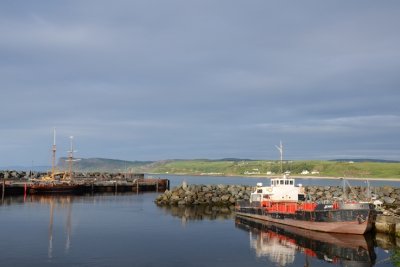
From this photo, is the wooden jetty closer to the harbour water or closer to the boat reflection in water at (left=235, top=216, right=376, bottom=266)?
the harbour water

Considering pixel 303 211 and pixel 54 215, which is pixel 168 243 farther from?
pixel 54 215

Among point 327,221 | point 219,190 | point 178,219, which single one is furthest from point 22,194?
point 327,221

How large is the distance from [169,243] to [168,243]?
94 millimetres

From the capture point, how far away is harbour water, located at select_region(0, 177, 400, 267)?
35062mm

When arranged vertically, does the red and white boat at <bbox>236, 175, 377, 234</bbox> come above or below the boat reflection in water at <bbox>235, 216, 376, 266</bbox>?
above

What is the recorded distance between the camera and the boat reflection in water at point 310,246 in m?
36.3

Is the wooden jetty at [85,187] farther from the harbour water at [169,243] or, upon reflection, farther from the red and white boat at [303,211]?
the red and white boat at [303,211]

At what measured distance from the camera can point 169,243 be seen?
140ft

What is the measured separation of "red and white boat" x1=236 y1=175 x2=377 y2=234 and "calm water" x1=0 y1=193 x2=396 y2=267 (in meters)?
1.29

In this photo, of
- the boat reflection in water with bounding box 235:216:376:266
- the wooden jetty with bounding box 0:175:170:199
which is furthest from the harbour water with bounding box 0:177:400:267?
the wooden jetty with bounding box 0:175:170:199

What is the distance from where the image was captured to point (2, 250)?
122 ft

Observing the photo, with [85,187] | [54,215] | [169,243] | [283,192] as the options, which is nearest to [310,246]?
[169,243]

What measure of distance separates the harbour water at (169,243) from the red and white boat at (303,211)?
53.4 inches

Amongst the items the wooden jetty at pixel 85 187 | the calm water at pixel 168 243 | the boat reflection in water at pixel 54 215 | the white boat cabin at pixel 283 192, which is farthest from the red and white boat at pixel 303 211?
the wooden jetty at pixel 85 187
